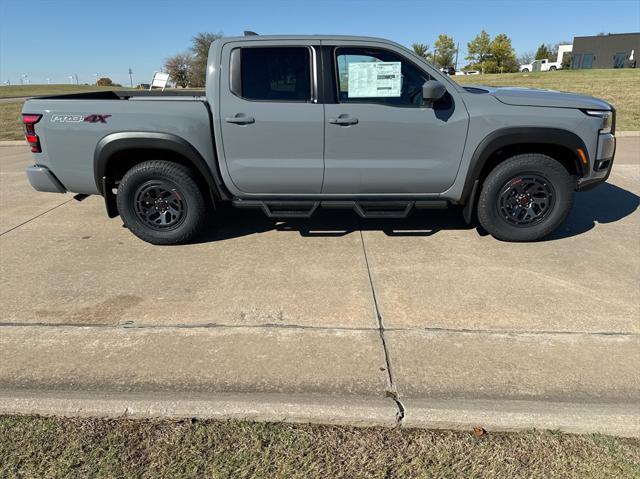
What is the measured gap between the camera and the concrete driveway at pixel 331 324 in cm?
252

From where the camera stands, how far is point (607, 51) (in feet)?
231

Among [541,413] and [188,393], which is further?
[188,393]

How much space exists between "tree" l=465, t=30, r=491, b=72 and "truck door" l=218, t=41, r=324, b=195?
77.2 m

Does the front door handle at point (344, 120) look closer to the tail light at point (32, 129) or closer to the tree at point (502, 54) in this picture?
the tail light at point (32, 129)

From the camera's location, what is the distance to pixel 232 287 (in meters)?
3.84

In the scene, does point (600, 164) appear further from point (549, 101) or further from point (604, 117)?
point (549, 101)

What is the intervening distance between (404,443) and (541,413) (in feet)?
2.42

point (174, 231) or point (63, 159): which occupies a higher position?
point (63, 159)

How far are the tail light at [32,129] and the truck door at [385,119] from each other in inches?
106

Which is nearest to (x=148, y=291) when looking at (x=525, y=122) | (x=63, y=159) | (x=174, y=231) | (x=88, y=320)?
(x=88, y=320)

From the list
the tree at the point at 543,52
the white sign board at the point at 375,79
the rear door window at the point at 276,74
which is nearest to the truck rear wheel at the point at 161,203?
the rear door window at the point at 276,74

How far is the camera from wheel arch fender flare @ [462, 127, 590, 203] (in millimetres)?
4258

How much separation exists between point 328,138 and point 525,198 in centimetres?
199

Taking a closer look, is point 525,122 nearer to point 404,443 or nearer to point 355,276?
point 355,276
